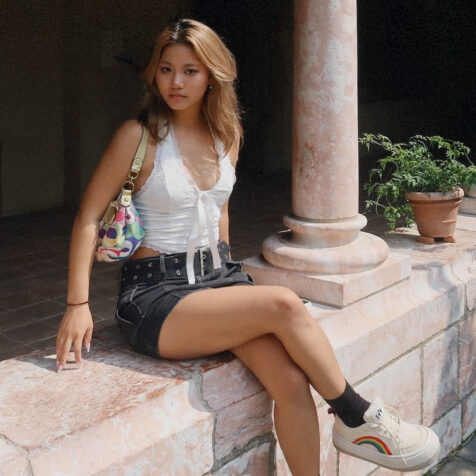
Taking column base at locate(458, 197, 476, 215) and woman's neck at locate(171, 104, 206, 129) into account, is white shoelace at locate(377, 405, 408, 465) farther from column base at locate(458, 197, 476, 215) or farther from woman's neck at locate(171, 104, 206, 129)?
column base at locate(458, 197, 476, 215)

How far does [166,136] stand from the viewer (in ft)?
7.57

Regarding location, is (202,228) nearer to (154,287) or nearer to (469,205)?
(154,287)

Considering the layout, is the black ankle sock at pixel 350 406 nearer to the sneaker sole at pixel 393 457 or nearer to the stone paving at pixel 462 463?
the sneaker sole at pixel 393 457

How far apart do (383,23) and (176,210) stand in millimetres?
9165

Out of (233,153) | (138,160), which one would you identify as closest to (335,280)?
(233,153)

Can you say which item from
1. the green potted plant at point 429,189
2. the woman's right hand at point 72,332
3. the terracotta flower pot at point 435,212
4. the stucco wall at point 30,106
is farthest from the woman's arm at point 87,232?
the stucco wall at point 30,106

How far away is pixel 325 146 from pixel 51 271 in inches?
111

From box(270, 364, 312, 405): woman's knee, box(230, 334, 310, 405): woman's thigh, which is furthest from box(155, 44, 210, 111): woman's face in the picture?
box(270, 364, 312, 405): woman's knee

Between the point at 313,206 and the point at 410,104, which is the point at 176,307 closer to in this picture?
the point at 313,206

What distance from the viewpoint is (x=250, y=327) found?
2139 millimetres

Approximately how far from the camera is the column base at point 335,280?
274 centimetres

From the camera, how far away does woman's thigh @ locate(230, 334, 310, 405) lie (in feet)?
7.09

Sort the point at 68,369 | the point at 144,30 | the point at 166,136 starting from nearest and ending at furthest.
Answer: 1. the point at 68,369
2. the point at 166,136
3. the point at 144,30

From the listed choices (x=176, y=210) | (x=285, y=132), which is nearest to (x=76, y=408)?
(x=176, y=210)
